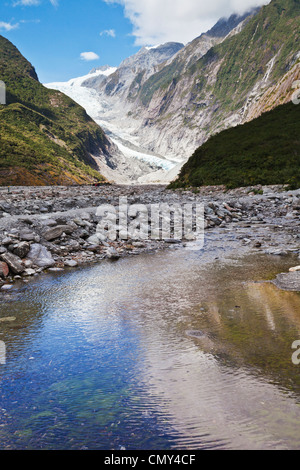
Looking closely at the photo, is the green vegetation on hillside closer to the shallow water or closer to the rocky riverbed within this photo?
the rocky riverbed

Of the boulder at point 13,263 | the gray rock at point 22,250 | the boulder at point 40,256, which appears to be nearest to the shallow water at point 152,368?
the boulder at point 13,263

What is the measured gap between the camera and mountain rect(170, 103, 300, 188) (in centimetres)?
2780

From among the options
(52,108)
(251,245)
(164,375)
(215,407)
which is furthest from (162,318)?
(52,108)

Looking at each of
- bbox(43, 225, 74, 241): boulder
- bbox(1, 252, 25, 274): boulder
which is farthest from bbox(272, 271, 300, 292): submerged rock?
bbox(43, 225, 74, 241): boulder

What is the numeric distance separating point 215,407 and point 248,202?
61.6 ft

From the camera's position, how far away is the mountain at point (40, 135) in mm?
65062

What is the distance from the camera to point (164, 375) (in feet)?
12.3

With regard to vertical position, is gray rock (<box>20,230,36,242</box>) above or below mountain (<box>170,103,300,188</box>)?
below

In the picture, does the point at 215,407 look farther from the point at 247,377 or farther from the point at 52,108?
the point at 52,108

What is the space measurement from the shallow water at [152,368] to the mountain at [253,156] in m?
20.2

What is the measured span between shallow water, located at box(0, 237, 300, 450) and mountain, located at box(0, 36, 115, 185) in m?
55.7

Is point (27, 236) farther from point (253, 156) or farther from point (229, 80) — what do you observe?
point (229, 80)
